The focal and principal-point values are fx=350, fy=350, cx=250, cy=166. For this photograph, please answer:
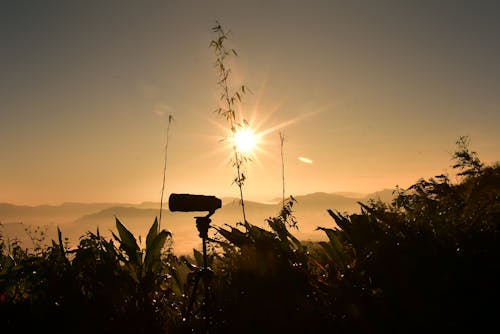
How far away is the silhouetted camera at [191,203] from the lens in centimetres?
295

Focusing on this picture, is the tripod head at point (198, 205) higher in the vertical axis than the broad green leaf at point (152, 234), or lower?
higher

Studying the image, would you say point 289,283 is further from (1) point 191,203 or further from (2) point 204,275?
(1) point 191,203

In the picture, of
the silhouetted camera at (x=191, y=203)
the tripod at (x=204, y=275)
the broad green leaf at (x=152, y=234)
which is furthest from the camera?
the broad green leaf at (x=152, y=234)

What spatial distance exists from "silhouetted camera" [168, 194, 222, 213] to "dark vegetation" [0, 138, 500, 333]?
0.76 feet

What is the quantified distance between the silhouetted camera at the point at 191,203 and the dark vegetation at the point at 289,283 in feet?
0.76

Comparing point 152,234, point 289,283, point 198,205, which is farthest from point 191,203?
point 289,283

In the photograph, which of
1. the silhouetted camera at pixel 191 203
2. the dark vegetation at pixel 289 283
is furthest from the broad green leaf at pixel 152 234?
the silhouetted camera at pixel 191 203

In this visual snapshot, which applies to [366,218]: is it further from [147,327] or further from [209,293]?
[147,327]

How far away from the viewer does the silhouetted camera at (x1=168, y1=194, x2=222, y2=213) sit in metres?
2.95

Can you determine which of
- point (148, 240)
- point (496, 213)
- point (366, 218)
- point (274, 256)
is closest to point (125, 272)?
point (148, 240)

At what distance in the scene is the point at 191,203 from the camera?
3010 millimetres

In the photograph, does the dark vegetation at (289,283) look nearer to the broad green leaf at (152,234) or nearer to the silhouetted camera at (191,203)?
the broad green leaf at (152,234)

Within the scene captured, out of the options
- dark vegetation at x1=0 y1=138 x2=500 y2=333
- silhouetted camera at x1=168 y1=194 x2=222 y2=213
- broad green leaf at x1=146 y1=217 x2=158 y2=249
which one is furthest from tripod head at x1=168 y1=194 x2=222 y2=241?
broad green leaf at x1=146 y1=217 x2=158 y2=249

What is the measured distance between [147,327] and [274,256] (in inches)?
44.1
